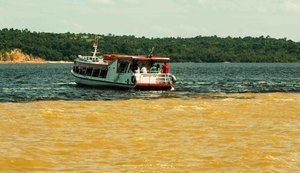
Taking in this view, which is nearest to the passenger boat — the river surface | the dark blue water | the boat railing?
the boat railing

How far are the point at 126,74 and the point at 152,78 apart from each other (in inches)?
107

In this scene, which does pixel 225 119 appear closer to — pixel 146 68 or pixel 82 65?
pixel 146 68

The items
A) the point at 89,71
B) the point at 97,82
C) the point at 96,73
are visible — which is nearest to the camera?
the point at 97,82

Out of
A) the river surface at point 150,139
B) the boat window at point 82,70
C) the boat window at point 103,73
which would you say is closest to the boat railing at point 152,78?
the boat window at point 103,73

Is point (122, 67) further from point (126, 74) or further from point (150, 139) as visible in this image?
point (150, 139)

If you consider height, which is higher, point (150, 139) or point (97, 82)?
point (97, 82)

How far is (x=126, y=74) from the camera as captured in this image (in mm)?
52656

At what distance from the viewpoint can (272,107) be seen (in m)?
34.2

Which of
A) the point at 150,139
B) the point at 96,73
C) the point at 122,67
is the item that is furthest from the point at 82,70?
the point at 150,139

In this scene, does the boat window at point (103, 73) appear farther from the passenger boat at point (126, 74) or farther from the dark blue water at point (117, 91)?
the dark blue water at point (117, 91)

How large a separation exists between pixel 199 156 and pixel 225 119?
396 inches

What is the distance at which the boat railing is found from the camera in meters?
51.0

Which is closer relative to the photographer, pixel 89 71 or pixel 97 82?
pixel 97 82

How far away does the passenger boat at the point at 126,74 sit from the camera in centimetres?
5112
